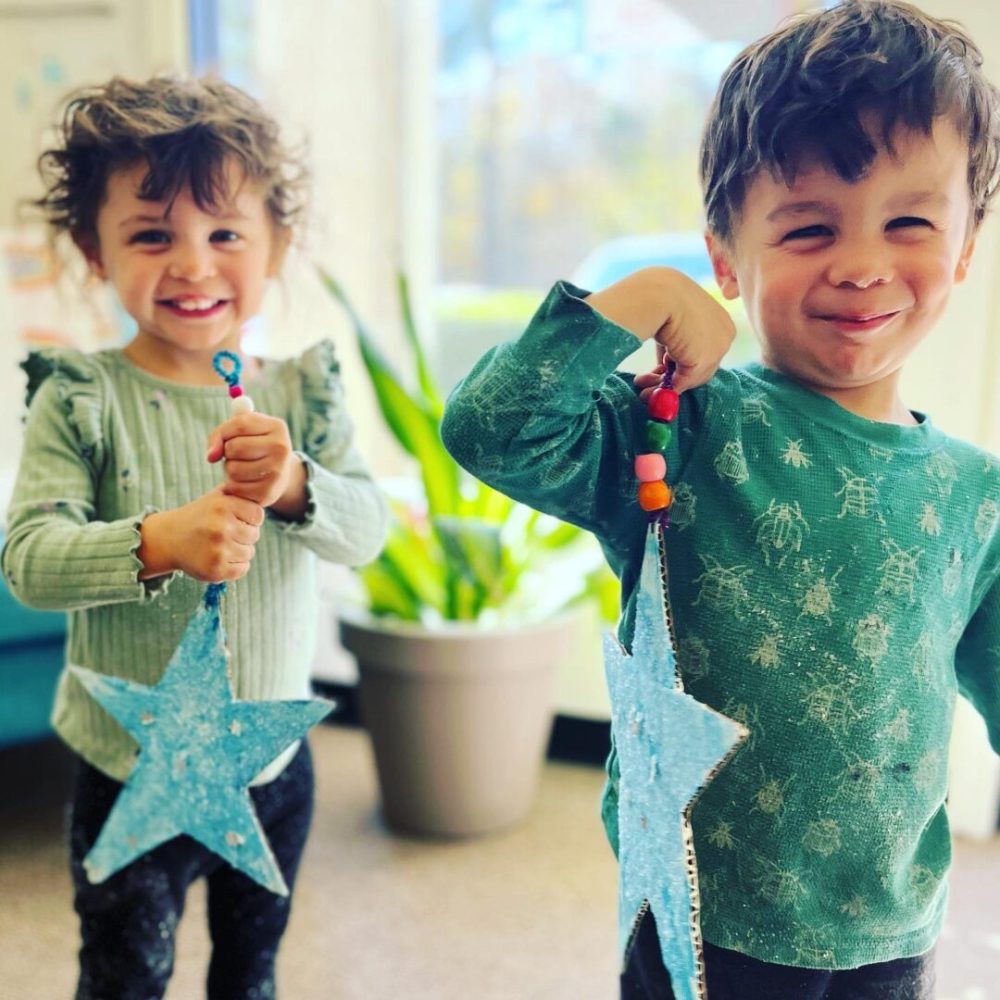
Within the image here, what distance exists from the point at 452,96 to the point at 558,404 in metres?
1.49

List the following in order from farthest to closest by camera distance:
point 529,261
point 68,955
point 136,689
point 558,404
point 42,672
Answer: point 529,261 → point 42,672 → point 68,955 → point 136,689 → point 558,404

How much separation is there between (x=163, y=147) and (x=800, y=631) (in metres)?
0.65

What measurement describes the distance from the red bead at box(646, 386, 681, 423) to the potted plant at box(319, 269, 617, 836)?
2.84 feet

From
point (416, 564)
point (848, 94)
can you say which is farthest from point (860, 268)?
point (416, 564)

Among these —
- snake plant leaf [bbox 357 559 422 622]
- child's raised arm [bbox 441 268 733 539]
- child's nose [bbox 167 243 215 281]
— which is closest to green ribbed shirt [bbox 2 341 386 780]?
child's nose [bbox 167 243 215 281]

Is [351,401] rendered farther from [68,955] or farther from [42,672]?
[68,955]

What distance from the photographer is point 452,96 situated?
2018 mm

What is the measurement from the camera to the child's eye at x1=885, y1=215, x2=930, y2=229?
730mm

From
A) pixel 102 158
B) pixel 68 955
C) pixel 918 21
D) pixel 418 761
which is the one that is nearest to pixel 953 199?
pixel 918 21

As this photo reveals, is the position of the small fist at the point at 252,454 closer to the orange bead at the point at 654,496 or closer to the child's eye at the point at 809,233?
the orange bead at the point at 654,496

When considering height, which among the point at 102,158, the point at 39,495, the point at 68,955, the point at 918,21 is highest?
the point at 918,21

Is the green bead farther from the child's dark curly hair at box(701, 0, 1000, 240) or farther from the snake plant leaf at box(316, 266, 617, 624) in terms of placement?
the snake plant leaf at box(316, 266, 617, 624)

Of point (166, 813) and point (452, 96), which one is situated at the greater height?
point (452, 96)

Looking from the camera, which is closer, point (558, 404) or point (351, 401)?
point (558, 404)
